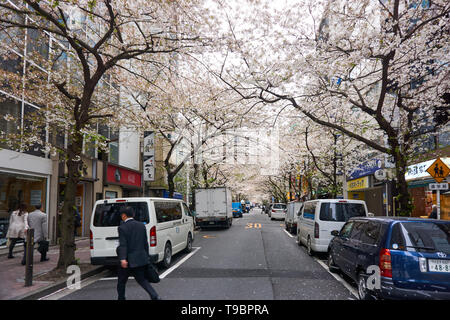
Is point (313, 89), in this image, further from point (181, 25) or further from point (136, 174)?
point (136, 174)

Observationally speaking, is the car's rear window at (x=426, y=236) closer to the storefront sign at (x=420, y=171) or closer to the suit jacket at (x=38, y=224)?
the suit jacket at (x=38, y=224)

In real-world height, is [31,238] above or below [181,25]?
below

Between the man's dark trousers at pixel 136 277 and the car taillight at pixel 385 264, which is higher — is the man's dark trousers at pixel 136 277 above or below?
below

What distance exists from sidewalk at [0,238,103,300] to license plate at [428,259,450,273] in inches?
279

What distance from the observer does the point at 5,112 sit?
12.1 meters

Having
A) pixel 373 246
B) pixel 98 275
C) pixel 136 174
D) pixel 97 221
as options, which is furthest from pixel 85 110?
pixel 136 174

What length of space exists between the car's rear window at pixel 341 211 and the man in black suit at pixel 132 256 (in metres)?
6.72

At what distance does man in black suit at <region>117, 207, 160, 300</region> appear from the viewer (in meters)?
5.45

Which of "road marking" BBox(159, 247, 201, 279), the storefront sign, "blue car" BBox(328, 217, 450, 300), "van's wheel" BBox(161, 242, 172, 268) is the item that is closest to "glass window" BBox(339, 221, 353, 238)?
"blue car" BBox(328, 217, 450, 300)

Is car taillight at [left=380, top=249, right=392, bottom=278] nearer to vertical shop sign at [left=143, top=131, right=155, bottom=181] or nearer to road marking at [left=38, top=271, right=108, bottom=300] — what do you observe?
road marking at [left=38, top=271, right=108, bottom=300]

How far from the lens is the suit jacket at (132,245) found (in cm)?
545

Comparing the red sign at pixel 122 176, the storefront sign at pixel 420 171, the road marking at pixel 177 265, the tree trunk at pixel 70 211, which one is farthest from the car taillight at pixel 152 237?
the storefront sign at pixel 420 171

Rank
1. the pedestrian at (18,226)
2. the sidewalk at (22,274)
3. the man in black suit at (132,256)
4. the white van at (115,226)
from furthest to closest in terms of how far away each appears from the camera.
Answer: the pedestrian at (18,226) < the white van at (115,226) < the sidewalk at (22,274) < the man in black suit at (132,256)
